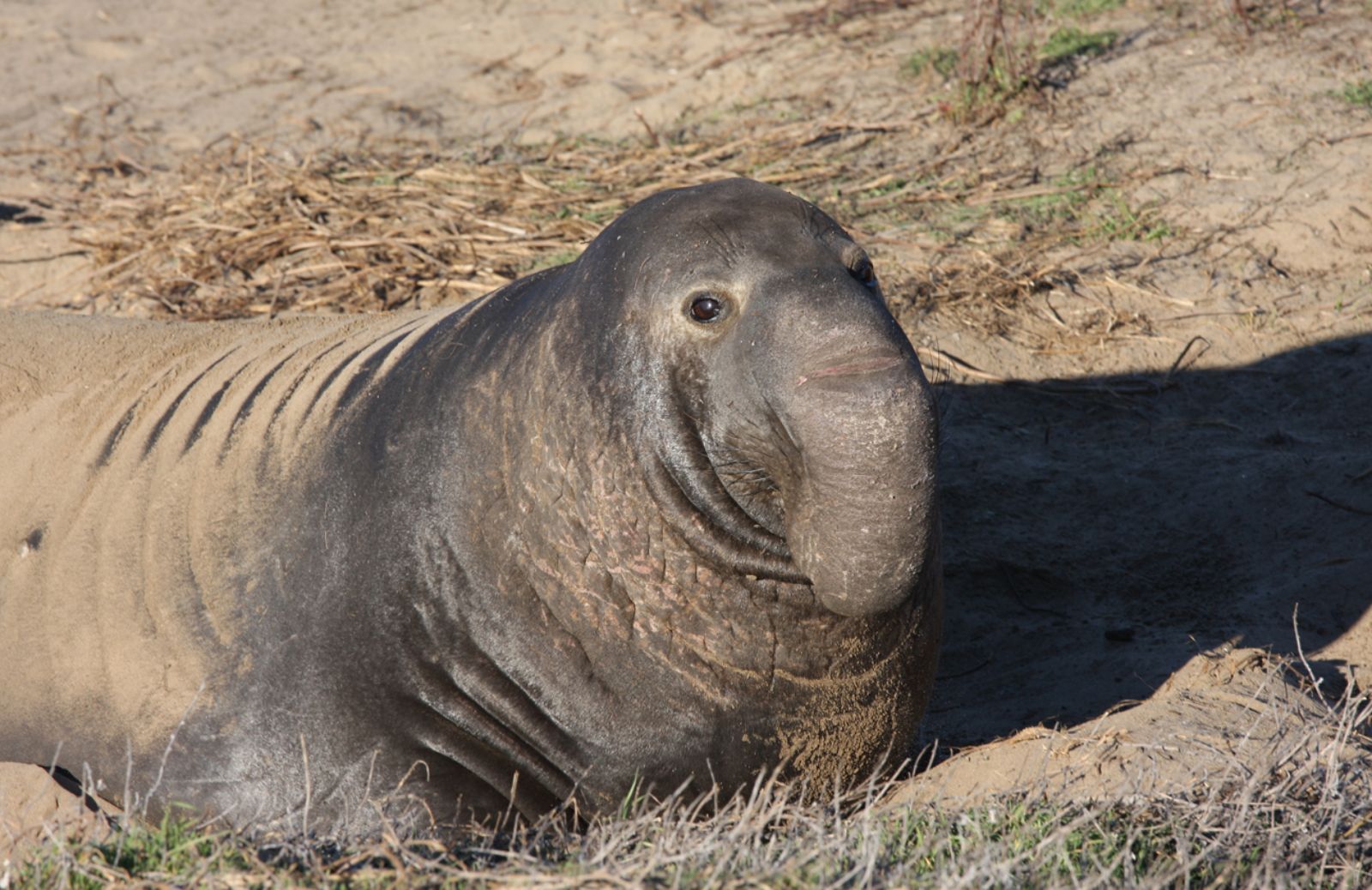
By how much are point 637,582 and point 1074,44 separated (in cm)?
593

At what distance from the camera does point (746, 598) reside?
288 centimetres

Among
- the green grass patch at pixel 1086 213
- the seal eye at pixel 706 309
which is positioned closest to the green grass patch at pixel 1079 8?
the green grass patch at pixel 1086 213

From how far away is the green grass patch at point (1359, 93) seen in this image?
6.73m

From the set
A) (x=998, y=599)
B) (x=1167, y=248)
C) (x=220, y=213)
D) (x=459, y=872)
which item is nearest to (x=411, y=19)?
(x=220, y=213)

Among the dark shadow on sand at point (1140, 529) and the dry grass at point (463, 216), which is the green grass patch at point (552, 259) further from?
the dark shadow on sand at point (1140, 529)

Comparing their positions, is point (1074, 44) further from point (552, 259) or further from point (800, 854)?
point (800, 854)

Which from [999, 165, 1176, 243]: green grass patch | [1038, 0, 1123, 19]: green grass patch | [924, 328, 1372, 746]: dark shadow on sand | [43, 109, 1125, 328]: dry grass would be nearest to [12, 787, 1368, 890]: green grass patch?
[924, 328, 1372, 746]: dark shadow on sand

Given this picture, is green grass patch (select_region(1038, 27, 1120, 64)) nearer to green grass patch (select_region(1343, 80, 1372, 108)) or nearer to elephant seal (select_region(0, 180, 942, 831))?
green grass patch (select_region(1343, 80, 1372, 108))

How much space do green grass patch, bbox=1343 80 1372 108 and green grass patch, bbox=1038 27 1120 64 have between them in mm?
1320

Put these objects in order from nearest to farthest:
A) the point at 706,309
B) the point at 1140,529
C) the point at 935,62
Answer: the point at 706,309 → the point at 1140,529 → the point at 935,62

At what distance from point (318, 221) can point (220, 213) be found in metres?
0.50

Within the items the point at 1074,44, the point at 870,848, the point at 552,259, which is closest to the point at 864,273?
the point at 870,848

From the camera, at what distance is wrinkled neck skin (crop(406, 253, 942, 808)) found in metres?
2.81

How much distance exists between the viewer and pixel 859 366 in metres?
2.48
